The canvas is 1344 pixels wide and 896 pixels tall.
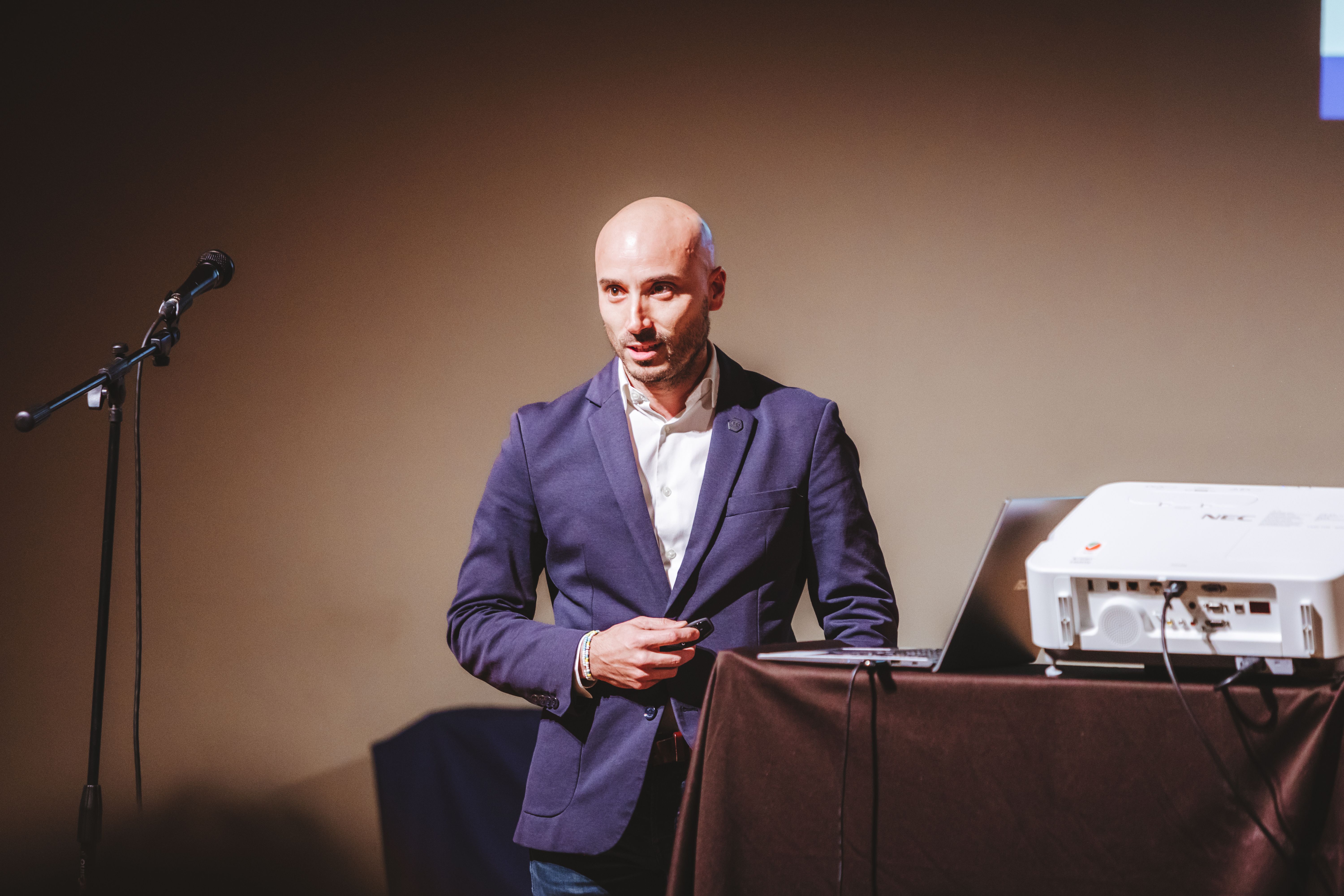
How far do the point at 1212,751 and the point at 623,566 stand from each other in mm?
741

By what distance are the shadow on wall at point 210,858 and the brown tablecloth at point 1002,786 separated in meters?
1.79

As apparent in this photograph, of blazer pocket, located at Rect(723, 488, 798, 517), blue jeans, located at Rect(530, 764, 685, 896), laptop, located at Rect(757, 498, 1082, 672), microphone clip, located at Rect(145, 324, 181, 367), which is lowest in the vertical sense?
blue jeans, located at Rect(530, 764, 685, 896)

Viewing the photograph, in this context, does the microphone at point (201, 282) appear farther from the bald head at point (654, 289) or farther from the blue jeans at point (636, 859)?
the blue jeans at point (636, 859)

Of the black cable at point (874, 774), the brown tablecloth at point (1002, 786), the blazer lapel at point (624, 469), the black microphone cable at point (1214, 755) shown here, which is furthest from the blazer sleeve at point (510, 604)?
the black microphone cable at point (1214, 755)

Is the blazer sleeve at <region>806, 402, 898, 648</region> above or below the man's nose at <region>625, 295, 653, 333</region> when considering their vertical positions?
below

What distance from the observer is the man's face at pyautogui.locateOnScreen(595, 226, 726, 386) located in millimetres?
1410

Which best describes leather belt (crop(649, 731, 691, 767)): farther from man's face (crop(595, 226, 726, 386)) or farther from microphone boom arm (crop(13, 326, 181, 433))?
microphone boom arm (crop(13, 326, 181, 433))

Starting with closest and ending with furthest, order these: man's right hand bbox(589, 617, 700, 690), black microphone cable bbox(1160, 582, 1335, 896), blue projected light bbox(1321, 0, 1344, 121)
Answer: black microphone cable bbox(1160, 582, 1335, 896) < man's right hand bbox(589, 617, 700, 690) < blue projected light bbox(1321, 0, 1344, 121)

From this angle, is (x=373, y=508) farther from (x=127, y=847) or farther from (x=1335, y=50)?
(x=1335, y=50)

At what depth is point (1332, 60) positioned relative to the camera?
229 centimetres

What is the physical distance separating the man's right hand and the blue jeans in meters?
0.15

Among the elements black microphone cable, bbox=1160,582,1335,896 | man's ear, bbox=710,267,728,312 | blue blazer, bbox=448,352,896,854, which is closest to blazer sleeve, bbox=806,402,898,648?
blue blazer, bbox=448,352,896,854

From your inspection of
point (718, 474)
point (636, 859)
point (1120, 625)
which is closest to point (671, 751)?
point (636, 859)

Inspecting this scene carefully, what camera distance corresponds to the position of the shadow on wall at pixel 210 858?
2.50 metres
